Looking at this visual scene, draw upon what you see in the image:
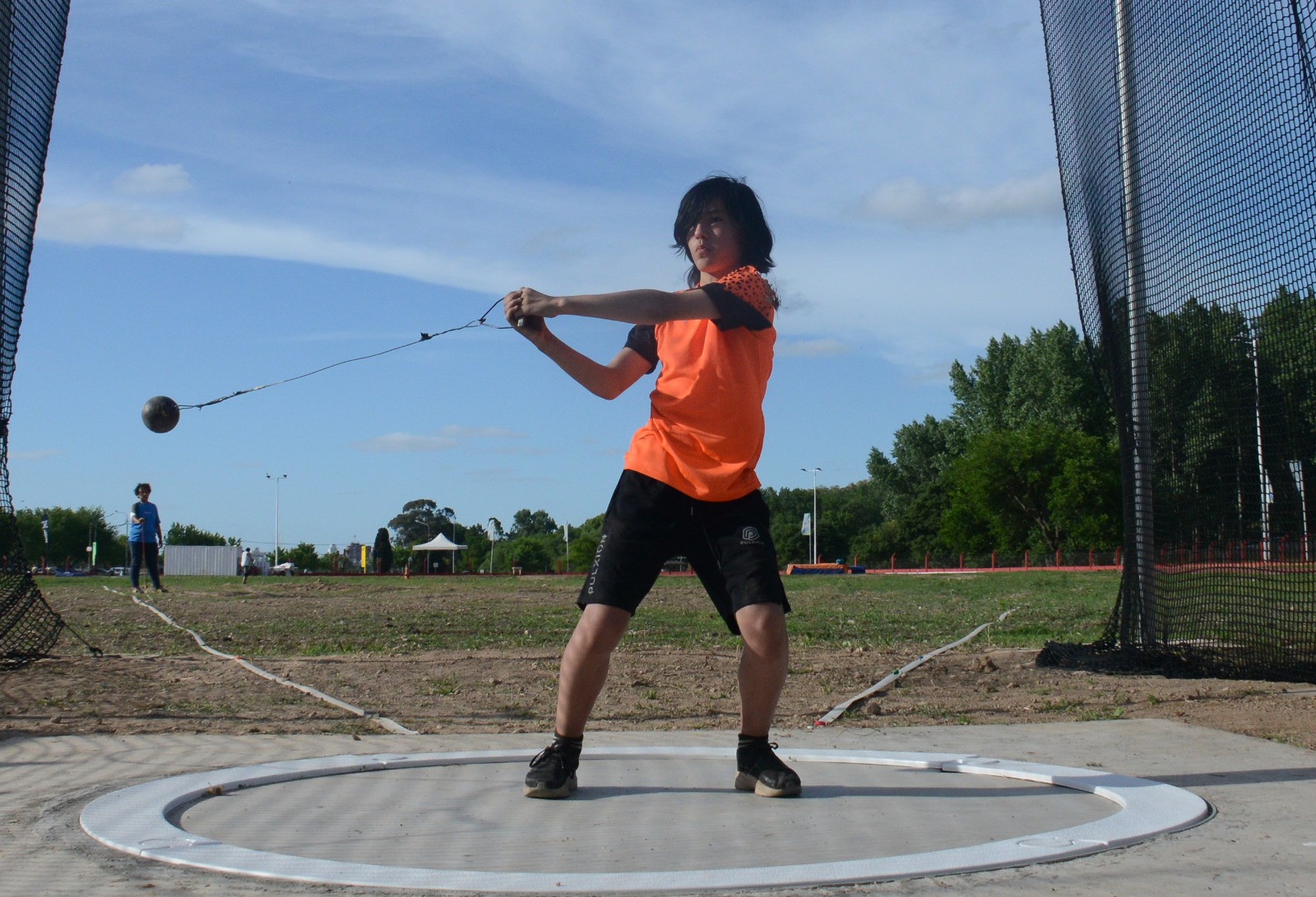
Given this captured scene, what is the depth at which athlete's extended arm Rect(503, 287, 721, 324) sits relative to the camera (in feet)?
9.71

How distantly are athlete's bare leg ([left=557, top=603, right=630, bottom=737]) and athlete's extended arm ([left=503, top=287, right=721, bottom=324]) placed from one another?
0.79 metres

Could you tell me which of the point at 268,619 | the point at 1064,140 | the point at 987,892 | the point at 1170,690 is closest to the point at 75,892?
the point at 987,892

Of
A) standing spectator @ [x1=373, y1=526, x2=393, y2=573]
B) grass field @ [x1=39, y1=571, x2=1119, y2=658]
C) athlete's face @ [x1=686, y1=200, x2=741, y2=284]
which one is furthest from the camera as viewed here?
standing spectator @ [x1=373, y1=526, x2=393, y2=573]

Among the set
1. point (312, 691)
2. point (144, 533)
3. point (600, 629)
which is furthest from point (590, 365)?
point (144, 533)

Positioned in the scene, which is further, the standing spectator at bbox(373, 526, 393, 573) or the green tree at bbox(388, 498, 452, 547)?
the green tree at bbox(388, 498, 452, 547)

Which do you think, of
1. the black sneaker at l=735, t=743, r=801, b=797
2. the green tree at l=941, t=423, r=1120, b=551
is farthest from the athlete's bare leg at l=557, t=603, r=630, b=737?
the green tree at l=941, t=423, r=1120, b=551

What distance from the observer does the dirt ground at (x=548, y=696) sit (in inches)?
186

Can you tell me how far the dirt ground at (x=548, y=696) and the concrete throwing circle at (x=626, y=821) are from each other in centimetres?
121

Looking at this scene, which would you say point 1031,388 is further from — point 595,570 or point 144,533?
point 595,570

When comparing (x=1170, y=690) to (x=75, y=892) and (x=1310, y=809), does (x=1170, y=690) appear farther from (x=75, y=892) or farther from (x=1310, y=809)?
(x=75, y=892)

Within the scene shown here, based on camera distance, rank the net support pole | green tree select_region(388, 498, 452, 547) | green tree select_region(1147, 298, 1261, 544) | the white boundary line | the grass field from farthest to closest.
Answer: green tree select_region(388, 498, 452, 547)
the grass field
the net support pole
green tree select_region(1147, 298, 1261, 544)
the white boundary line

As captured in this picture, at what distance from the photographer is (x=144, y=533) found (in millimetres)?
13383

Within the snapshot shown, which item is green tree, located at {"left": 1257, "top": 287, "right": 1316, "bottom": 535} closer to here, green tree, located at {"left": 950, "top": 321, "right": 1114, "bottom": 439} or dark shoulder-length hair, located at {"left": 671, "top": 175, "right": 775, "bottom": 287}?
dark shoulder-length hair, located at {"left": 671, "top": 175, "right": 775, "bottom": 287}

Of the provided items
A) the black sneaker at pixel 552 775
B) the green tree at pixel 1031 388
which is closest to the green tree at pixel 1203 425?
the black sneaker at pixel 552 775
